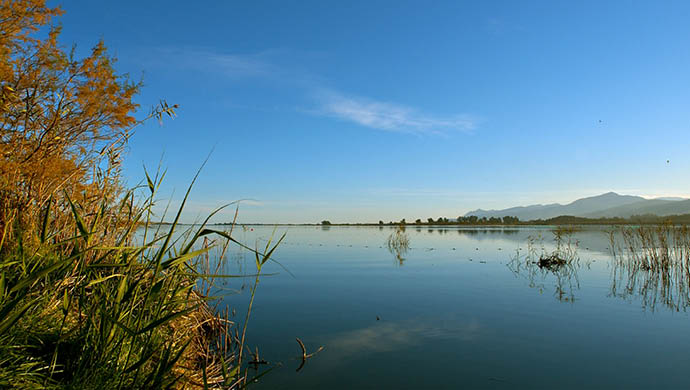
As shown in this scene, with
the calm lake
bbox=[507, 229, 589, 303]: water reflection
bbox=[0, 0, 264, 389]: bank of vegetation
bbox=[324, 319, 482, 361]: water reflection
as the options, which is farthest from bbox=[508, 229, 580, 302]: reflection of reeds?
bbox=[0, 0, 264, 389]: bank of vegetation

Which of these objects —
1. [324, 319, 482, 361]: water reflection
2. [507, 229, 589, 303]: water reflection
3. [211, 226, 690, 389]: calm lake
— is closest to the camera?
[211, 226, 690, 389]: calm lake

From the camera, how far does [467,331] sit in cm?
605

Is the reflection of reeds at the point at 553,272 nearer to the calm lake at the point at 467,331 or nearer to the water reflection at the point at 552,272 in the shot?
the water reflection at the point at 552,272

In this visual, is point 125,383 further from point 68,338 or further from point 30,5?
point 30,5

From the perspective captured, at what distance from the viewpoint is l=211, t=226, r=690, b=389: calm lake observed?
4.38 meters

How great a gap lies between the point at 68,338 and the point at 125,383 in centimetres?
71

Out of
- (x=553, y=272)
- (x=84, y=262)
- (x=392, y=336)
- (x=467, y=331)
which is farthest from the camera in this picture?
(x=553, y=272)

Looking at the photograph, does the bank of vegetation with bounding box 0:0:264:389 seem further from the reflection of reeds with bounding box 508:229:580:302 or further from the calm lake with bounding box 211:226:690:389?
the reflection of reeds with bounding box 508:229:580:302

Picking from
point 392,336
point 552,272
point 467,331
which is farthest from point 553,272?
point 392,336

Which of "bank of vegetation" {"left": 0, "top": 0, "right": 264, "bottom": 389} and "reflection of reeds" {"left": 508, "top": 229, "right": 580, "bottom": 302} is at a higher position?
"bank of vegetation" {"left": 0, "top": 0, "right": 264, "bottom": 389}

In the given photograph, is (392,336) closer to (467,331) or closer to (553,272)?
(467,331)

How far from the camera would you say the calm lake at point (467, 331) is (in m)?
4.38

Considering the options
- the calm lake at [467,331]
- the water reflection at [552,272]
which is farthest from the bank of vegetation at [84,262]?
the water reflection at [552,272]

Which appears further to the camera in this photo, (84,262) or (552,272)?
(552,272)
